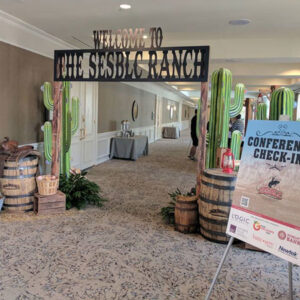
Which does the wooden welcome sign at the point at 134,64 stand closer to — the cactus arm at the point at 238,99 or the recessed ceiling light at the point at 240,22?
the cactus arm at the point at 238,99

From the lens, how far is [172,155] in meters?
10.0

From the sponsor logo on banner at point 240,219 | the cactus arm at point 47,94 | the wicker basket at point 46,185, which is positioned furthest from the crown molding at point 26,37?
the sponsor logo on banner at point 240,219

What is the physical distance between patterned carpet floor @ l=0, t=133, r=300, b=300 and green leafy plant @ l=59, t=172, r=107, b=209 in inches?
7.1

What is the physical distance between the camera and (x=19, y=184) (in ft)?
12.8

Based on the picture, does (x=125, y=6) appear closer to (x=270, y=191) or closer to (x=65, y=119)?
(x=65, y=119)

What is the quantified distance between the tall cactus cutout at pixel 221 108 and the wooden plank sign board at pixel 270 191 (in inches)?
67.0

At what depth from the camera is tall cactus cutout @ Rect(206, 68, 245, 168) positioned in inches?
148

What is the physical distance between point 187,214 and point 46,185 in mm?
1735

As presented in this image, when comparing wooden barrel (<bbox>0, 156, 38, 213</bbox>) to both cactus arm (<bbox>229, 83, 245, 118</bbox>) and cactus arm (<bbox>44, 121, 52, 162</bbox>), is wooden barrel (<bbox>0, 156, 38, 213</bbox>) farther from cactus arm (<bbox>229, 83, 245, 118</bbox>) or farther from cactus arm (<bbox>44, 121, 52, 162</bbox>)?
cactus arm (<bbox>229, 83, 245, 118</bbox>)

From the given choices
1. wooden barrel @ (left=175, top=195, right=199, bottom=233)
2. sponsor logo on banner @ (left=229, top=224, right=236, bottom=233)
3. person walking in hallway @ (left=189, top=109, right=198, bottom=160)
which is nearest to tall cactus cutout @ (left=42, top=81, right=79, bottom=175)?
wooden barrel @ (left=175, top=195, right=199, bottom=233)

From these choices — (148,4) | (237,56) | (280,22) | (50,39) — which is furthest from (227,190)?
(50,39)

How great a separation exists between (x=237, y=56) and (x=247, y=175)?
4.26 m

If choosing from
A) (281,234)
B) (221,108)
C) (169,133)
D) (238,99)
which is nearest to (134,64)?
(221,108)

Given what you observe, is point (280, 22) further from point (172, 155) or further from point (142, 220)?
point (172, 155)
